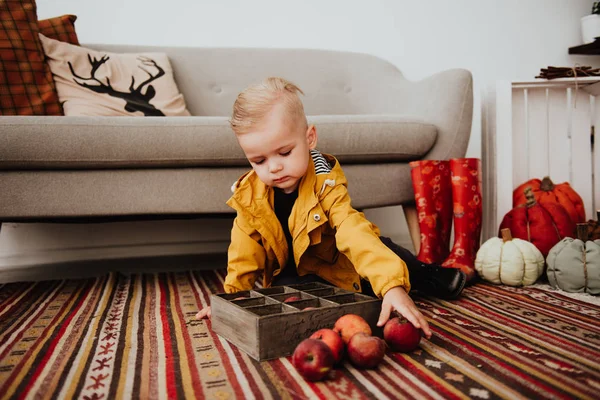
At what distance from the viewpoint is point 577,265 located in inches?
49.8

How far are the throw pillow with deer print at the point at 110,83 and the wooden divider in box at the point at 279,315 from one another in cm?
105

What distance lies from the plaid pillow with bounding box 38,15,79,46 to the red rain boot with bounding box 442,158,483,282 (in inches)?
59.2

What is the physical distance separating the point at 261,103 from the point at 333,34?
1.60 metres

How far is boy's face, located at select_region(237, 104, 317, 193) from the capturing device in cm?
99

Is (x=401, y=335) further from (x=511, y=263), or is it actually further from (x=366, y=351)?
(x=511, y=263)

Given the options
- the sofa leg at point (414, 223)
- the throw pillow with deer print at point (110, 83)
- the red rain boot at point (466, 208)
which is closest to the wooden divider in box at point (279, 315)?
the red rain boot at point (466, 208)

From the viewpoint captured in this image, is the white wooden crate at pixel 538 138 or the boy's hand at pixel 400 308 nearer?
the boy's hand at pixel 400 308

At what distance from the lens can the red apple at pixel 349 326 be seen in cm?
80

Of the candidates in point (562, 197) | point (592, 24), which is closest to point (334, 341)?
point (562, 197)

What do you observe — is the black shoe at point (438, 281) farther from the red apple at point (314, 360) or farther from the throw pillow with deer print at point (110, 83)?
the throw pillow with deer print at point (110, 83)

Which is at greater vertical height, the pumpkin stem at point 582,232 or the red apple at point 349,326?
the pumpkin stem at point 582,232

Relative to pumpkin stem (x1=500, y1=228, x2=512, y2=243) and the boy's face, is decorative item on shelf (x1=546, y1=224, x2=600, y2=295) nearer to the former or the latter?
pumpkin stem (x1=500, y1=228, x2=512, y2=243)

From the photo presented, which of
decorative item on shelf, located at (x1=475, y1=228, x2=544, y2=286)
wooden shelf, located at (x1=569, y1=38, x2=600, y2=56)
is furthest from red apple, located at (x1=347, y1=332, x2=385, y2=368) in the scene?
wooden shelf, located at (x1=569, y1=38, x2=600, y2=56)

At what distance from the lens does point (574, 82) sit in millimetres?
Result: 2027
